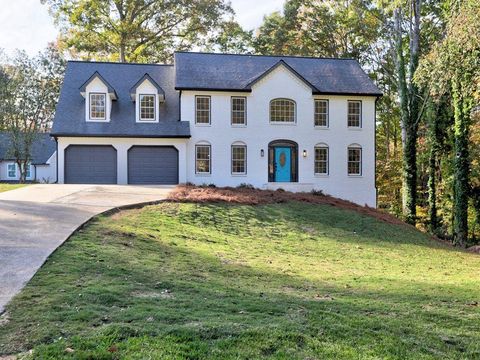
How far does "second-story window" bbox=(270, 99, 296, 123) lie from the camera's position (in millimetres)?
23812

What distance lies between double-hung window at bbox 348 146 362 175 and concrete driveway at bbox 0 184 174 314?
36.0 ft

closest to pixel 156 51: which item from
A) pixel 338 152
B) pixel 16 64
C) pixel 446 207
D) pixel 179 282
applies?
pixel 16 64

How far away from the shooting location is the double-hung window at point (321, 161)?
23.9 metres

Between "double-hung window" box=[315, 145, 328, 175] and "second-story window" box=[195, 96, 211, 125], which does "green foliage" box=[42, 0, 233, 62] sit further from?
"double-hung window" box=[315, 145, 328, 175]

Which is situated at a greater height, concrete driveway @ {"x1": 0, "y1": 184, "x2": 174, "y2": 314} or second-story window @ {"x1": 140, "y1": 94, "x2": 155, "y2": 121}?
second-story window @ {"x1": 140, "y1": 94, "x2": 155, "y2": 121}

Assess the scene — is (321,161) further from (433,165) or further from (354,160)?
(433,165)

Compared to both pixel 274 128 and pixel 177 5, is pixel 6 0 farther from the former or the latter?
pixel 177 5

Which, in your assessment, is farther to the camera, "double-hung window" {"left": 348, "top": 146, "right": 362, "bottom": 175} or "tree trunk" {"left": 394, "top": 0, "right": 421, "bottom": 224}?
"double-hung window" {"left": 348, "top": 146, "right": 362, "bottom": 175}

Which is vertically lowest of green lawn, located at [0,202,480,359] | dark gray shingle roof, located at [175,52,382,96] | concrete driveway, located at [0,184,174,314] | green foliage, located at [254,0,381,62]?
green lawn, located at [0,202,480,359]

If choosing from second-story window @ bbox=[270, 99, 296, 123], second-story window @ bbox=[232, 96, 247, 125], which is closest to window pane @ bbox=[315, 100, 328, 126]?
second-story window @ bbox=[270, 99, 296, 123]

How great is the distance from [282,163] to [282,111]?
2.88 metres

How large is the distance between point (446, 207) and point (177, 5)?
24500mm

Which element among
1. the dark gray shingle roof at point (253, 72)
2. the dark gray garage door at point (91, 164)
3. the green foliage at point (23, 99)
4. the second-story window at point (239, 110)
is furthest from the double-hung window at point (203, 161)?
the green foliage at point (23, 99)

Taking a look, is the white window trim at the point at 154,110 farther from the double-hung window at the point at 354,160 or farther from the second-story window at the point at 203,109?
the double-hung window at the point at 354,160
